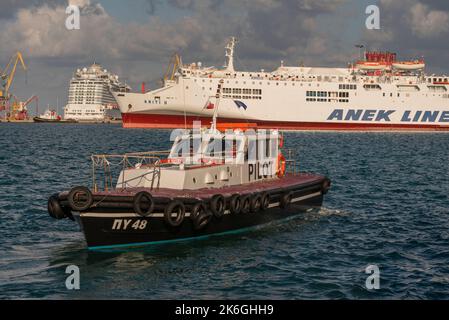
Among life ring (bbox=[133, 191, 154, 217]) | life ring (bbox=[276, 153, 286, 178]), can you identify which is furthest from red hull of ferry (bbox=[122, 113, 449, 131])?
life ring (bbox=[133, 191, 154, 217])

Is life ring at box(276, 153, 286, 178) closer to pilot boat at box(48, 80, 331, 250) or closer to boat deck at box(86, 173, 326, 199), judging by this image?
pilot boat at box(48, 80, 331, 250)

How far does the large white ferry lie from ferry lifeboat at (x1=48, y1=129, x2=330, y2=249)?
7486 cm

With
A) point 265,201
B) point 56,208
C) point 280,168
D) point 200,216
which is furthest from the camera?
point 280,168

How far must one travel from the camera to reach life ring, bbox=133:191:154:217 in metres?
15.2

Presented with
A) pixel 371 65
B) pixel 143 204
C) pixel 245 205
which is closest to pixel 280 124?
pixel 371 65

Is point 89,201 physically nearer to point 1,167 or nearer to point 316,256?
point 316,256

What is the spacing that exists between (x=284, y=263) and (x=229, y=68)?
89.2 metres

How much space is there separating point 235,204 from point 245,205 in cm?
48

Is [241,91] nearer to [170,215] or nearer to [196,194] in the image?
[196,194]

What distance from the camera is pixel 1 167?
39.2 metres

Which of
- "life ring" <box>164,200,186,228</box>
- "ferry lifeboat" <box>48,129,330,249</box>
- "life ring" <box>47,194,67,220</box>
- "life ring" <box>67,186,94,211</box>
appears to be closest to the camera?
"life ring" <box>67,186,94,211</box>

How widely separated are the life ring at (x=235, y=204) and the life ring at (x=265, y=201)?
43.2 inches

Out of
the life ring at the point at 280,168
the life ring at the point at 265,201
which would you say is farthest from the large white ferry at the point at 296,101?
the life ring at the point at 265,201

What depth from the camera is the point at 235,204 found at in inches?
699
